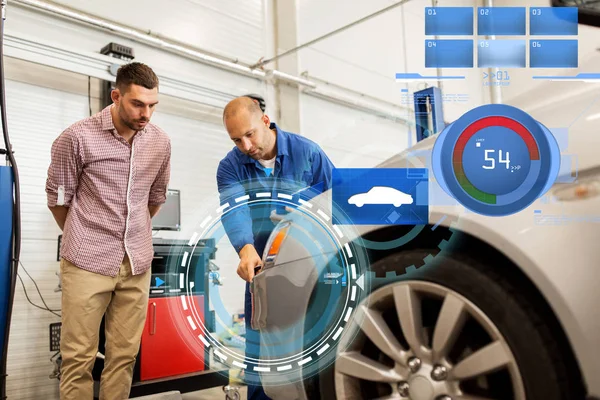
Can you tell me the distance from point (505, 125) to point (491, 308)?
1.09 ft

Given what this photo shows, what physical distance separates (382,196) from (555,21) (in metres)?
0.47

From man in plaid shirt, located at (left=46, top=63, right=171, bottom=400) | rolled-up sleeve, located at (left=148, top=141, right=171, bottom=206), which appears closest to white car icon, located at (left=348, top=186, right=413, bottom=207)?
man in plaid shirt, located at (left=46, top=63, right=171, bottom=400)

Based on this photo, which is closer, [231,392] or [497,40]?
[497,40]

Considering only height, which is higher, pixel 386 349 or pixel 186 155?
pixel 186 155

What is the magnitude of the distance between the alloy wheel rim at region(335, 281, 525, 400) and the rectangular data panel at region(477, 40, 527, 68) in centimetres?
44

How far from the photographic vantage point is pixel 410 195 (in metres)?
1.01

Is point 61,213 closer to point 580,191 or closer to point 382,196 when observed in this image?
point 382,196

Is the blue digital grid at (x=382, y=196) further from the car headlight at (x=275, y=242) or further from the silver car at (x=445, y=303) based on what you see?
the car headlight at (x=275, y=242)

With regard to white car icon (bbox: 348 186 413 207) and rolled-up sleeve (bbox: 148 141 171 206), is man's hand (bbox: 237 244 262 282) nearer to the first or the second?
white car icon (bbox: 348 186 413 207)

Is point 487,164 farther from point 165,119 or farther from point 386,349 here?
point 165,119

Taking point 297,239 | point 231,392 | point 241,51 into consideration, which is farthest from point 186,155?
point 297,239

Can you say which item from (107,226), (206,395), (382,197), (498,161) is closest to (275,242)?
(382,197)

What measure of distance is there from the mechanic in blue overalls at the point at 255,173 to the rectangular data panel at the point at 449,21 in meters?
0.46

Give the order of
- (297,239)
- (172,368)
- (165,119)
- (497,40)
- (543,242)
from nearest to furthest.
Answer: (543,242) → (497,40) → (297,239) → (172,368) → (165,119)
